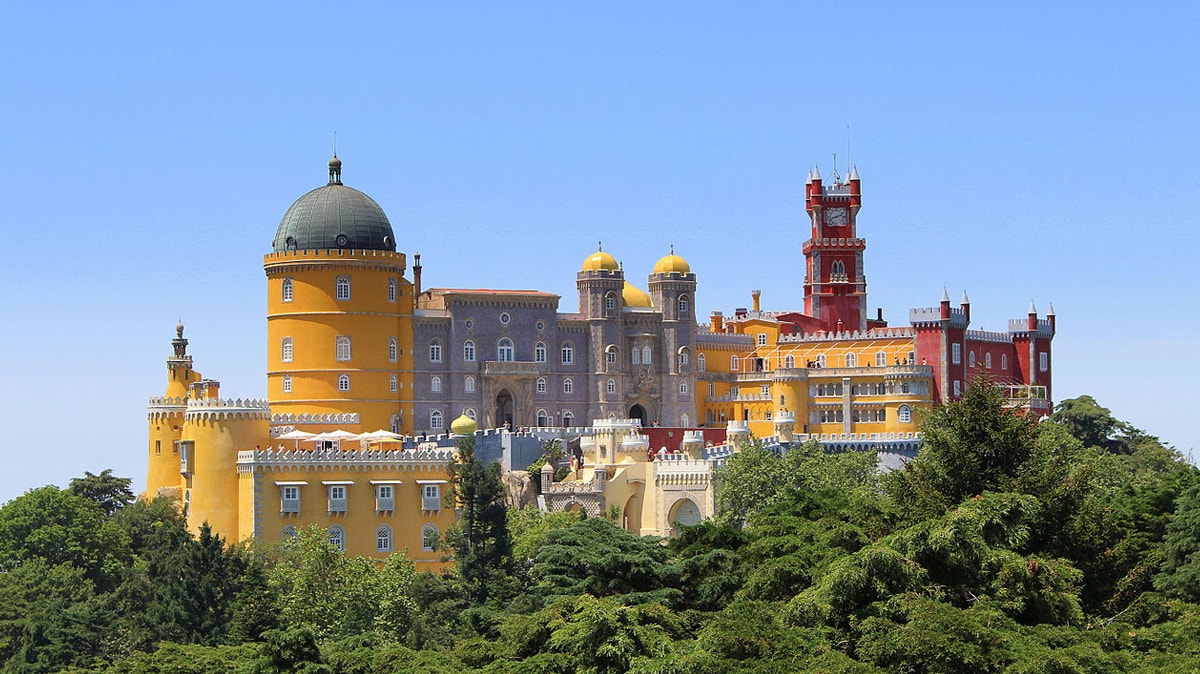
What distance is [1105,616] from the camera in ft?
180

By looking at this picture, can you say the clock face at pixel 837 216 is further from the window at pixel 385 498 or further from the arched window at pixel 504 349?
the window at pixel 385 498

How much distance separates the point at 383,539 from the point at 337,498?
2591 millimetres

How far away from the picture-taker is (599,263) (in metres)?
106

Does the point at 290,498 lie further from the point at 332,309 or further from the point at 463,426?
the point at 332,309

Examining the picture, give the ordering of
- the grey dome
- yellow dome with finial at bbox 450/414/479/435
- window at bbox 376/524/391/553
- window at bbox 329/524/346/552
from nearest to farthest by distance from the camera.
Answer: window at bbox 329/524/346/552, window at bbox 376/524/391/553, yellow dome with finial at bbox 450/414/479/435, the grey dome

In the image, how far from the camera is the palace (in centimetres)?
8606

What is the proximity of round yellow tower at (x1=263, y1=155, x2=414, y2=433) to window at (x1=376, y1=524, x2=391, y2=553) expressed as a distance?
12.6 metres

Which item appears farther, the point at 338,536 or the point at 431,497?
the point at 431,497

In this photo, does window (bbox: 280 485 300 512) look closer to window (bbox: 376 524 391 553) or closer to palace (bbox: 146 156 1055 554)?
palace (bbox: 146 156 1055 554)

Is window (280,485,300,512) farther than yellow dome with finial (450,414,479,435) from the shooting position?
No

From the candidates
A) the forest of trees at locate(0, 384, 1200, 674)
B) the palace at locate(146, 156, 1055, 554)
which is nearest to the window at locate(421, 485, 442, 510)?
the palace at locate(146, 156, 1055, 554)

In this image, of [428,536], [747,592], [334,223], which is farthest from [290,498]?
[747,592]

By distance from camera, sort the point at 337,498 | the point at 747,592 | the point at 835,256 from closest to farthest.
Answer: the point at 747,592 < the point at 337,498 < the point at 835,256

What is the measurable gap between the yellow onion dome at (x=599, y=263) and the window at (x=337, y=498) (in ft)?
83.9
